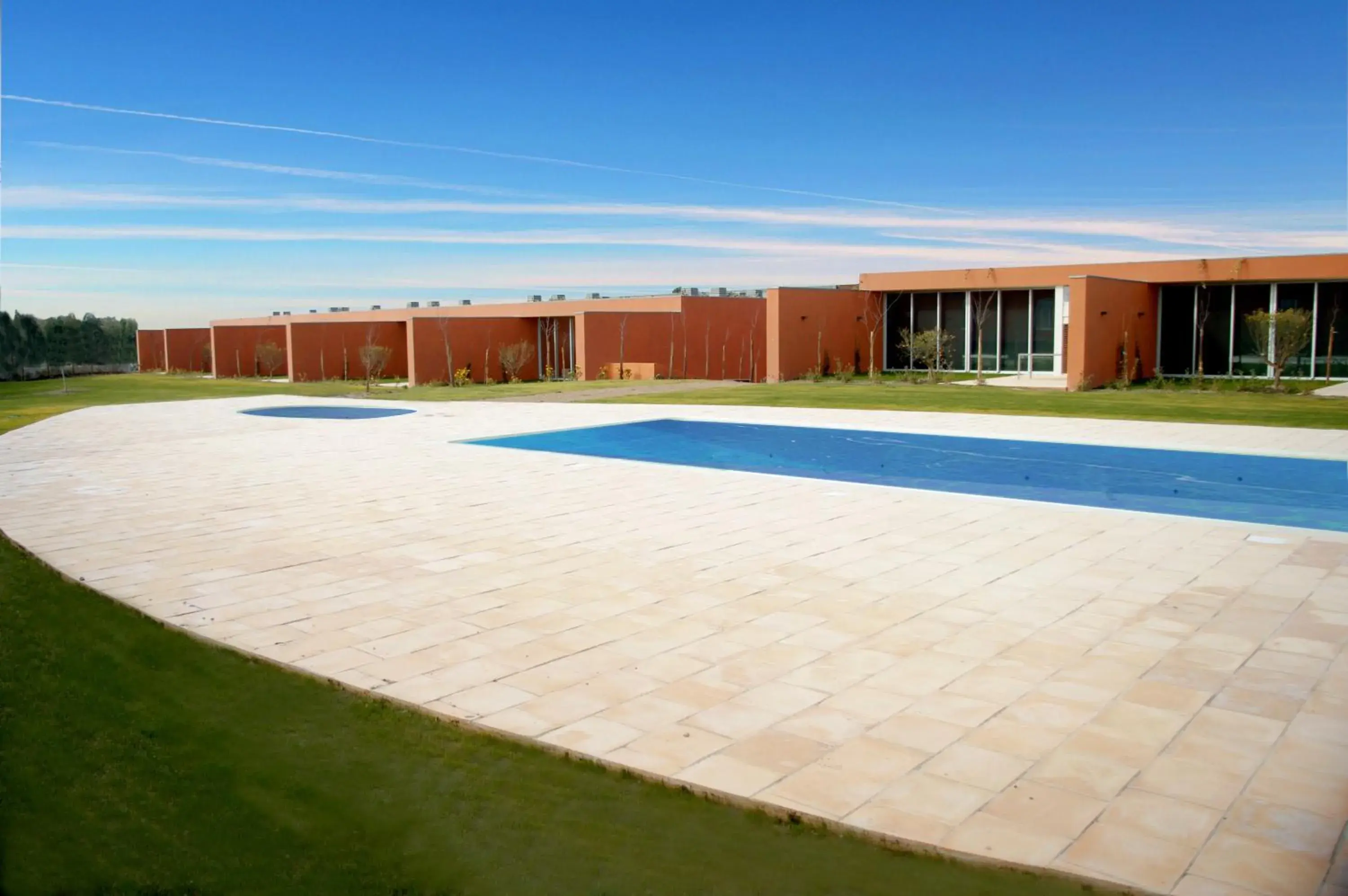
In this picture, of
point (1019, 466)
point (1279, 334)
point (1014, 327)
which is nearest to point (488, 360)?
point (1014, 327)

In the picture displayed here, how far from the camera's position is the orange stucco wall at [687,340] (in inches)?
995

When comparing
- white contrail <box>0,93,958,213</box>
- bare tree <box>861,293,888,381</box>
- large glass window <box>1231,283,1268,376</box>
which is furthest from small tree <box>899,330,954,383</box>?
large glass window <box>1231,283,1268,376</box>

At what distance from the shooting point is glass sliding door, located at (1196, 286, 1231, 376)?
22.2m

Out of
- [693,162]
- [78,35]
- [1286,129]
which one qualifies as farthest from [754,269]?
[78,35]

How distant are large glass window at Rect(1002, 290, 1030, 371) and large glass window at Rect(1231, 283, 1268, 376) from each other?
176 inches

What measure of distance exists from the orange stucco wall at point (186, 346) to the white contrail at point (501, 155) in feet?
76.3

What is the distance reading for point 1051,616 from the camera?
504cm

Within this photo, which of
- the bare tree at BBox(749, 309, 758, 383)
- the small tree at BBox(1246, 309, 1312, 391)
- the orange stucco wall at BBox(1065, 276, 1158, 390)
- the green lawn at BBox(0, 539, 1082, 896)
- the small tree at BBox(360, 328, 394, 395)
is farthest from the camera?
the bare tree at BBox(749, 309, 758, 383)

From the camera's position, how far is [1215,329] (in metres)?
22.5

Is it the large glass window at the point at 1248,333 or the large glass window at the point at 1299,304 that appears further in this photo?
the large glass window at the point at 1248,333

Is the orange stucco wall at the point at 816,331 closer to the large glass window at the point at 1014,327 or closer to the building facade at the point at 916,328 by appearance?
the building facade at the point at 916,328

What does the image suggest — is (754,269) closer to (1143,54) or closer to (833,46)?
(833,46)

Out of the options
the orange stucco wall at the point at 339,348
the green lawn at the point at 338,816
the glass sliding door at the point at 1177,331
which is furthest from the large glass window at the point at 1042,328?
the green lawn at the point at 338,816

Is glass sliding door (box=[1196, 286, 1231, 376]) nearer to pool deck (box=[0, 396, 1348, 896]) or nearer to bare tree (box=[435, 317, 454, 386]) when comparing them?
pool deck (box=[0, 396, 1348, 896])
